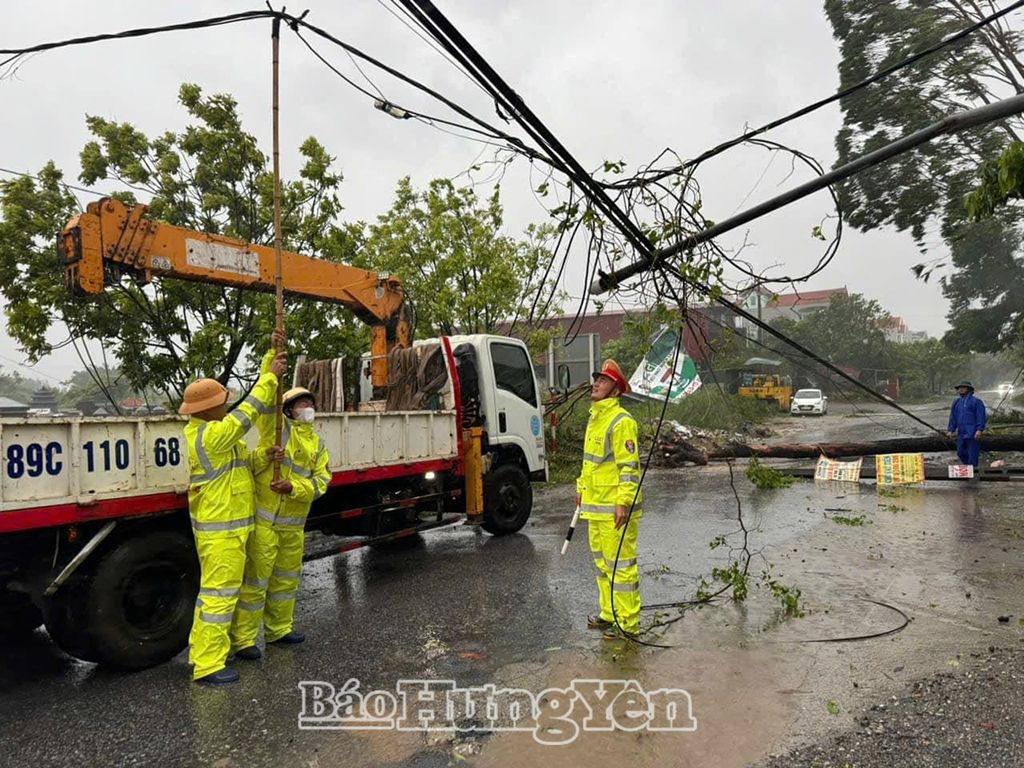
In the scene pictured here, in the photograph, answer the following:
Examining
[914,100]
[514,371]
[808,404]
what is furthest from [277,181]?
[808,404]

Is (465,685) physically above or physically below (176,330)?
below

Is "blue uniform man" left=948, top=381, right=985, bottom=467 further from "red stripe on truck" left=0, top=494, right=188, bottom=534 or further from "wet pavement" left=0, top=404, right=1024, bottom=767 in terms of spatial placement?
"red stripe on truck" left=0, top=494, right=188, bottom=534

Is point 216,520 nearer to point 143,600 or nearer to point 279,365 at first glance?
point 143,600

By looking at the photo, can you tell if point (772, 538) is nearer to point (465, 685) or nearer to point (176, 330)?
point (465, 685)

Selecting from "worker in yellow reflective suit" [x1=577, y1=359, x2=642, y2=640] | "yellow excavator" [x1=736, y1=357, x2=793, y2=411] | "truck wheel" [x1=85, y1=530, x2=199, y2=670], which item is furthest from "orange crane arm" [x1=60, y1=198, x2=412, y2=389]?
"yellow excavator" [x1=736, y1=357, x2=793, y2=411]

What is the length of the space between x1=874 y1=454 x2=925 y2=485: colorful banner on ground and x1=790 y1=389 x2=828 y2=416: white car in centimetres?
2256

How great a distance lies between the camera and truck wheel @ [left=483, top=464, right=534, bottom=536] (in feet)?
27.1

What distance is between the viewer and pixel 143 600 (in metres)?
4.47

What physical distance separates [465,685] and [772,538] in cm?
515

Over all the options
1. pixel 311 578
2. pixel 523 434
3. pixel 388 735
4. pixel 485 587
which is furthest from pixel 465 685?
pixel 523 434

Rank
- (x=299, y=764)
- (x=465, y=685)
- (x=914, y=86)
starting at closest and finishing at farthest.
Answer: (x=299, y=764)
(x=465, y=685)
(x=914, y=86)

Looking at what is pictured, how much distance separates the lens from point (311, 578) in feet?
22.7

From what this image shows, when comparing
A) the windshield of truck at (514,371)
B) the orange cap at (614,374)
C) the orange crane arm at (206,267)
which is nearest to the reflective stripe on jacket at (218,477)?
the orange crane arm at (206,267)

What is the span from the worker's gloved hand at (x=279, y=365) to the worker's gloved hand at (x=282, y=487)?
27.2 inches
